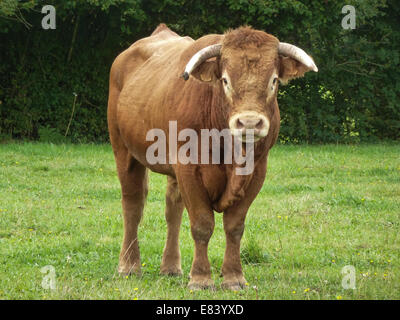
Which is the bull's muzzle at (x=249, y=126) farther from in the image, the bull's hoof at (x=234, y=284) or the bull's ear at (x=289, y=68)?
the bull's hoof at (x=234, y=284)

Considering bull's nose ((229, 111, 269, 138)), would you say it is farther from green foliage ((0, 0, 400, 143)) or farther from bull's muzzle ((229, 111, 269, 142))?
green foliage ((0, 0, 400, 143))

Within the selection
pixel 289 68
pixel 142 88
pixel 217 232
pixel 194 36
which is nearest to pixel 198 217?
pixel 289 68

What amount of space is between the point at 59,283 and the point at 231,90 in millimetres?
2179

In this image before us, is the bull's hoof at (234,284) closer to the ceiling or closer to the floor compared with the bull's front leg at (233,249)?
closer to the floor

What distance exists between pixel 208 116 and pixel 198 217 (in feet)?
2.67

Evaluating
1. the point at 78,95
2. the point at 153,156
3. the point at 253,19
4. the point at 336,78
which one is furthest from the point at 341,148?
the point at 153,156

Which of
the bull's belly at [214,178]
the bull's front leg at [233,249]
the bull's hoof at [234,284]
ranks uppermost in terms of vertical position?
the bull's belly at [214,178]

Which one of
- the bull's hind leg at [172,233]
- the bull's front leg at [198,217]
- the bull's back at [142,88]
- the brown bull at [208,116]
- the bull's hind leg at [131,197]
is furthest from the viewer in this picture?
the bull's hind leg at [131,197]

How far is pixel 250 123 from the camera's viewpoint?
517 centimetres

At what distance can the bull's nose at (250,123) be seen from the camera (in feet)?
17.0

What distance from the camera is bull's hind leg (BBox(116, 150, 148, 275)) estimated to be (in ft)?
23.2

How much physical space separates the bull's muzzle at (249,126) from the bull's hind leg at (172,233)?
6.03 feet

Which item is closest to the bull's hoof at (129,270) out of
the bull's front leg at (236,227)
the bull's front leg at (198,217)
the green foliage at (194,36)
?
the bull's front leg at (198,217)

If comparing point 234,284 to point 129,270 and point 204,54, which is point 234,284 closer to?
point 129,270
